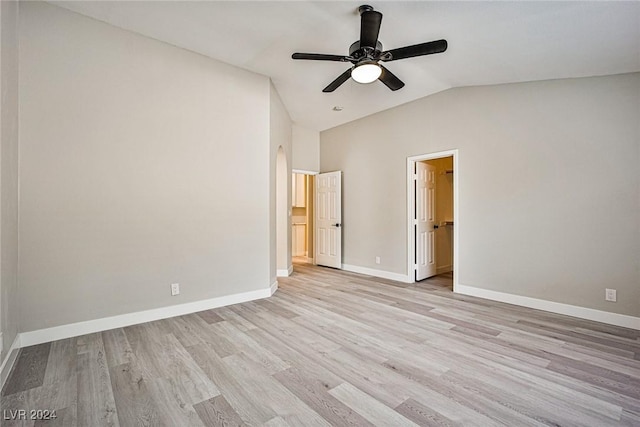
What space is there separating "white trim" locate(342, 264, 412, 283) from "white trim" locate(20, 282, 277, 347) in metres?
2.34

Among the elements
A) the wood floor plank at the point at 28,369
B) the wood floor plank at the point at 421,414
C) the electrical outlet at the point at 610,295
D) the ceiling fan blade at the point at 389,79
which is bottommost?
the wood floor plank at the point at 421,414

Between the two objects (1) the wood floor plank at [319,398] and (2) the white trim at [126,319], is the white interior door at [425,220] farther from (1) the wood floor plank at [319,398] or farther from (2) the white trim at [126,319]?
(1) the wood floor plank at [319,398]

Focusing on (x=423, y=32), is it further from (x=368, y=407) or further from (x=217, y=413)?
(x=217, y=413)

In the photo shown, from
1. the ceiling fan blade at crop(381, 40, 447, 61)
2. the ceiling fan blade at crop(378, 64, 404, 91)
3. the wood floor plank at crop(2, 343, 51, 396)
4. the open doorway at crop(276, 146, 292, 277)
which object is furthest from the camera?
the open doorway at crop(276, 146, 292, 277)

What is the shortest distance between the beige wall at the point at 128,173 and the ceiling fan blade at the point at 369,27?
2000 mm

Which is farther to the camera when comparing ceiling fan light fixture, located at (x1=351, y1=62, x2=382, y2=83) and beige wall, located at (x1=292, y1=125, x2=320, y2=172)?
beige wall, located at (x1=292, y1=125, x2=320, y2=172)

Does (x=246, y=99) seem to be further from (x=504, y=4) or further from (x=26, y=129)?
(x=504, y=4)

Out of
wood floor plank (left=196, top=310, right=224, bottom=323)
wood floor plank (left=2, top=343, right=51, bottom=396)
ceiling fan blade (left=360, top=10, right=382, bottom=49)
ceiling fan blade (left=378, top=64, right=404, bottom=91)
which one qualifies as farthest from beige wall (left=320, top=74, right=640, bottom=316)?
wood floor plank (left=2, top=343, right=51, bottom=396)

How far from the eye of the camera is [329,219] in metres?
6.41

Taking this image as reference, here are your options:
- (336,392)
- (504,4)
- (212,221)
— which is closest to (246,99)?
(212,221)

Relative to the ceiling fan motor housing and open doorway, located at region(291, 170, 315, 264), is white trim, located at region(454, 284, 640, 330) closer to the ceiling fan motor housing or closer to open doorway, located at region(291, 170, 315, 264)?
the ceiling fan motor housing

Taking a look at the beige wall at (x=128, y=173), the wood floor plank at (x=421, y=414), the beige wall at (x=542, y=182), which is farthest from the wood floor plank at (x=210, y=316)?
the beige wall at (x=542, y=182)

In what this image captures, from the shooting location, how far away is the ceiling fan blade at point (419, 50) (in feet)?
8.30

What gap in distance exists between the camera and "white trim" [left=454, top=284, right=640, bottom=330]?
3184mm
